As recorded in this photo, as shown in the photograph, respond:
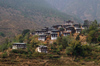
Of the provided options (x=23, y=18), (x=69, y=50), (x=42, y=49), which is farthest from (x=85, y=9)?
(x=42, y=49)

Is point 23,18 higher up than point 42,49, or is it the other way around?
point 23,18

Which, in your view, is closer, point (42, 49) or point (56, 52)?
point (42, 49)

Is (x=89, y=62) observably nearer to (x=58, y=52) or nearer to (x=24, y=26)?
(x=58, y=52)

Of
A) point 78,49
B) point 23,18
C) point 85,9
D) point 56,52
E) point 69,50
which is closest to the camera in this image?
point 69,50

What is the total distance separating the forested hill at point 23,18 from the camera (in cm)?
6636

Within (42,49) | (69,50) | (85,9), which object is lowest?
(69,50)

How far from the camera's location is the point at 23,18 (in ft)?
276

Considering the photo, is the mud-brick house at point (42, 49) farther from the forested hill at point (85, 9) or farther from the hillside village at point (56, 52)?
the forested hill at point (85, 9)

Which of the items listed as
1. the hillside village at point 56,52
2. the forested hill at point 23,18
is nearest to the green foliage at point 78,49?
the hillside village at point 56,52

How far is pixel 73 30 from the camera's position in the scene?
40.2 metres

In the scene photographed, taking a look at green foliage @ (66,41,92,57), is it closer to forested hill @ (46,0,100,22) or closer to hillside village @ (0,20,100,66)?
hillside village @ (0,20,100,66)

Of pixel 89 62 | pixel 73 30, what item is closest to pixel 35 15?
pixel 73 30

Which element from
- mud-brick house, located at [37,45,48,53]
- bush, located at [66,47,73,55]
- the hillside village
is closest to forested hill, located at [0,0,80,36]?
the hillside village

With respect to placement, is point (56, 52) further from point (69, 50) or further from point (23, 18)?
point (23, 18)
